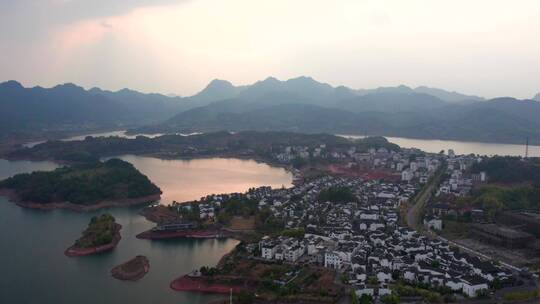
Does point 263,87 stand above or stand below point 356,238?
above

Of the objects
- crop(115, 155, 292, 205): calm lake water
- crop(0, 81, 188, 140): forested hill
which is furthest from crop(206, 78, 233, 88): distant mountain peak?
crop(115, 155, 292, 205): calm lake water

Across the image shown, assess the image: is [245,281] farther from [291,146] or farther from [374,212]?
[291,146]

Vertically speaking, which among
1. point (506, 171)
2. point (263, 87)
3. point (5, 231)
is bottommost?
point (5, 231)

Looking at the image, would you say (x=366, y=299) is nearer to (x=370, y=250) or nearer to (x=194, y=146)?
(x=370, y=250)

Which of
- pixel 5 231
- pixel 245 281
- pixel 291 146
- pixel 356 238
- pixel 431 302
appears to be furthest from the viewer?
pixel 291 146

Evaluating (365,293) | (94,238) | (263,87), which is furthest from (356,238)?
(263,87)

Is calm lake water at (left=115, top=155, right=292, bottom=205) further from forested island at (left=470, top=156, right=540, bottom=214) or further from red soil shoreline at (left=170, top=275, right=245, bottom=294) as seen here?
forested island at (left=470, top=156, right=540, bottom=214)
